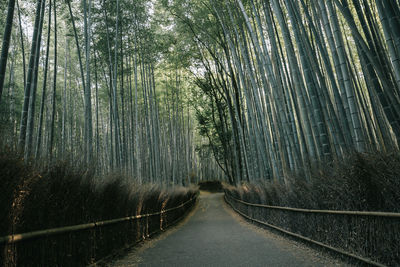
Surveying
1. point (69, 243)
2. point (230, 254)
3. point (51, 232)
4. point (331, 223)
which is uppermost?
point (51, 232)

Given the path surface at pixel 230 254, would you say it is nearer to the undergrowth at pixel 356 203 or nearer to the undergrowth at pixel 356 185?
the undergrowth at pixel 356 203

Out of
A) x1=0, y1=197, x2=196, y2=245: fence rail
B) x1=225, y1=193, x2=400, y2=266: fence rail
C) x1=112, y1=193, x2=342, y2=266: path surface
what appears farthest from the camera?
x1=112, y1=193, x2=342, y2=266: path surface

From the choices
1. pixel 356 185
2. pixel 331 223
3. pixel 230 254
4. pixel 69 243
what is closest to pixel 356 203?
pixel 356 185

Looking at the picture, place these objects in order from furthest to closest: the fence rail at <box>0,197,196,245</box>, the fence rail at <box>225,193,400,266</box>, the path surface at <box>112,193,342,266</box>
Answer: the path surface at <box>112,193,342,266</box> → the fence rail at <box>225,193,400,266</box> → the fence rail at <box>0,197,196,245</box>

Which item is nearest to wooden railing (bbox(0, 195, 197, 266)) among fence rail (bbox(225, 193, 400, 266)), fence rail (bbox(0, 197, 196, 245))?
fence rail (bbox(0, 197, 196, 245))

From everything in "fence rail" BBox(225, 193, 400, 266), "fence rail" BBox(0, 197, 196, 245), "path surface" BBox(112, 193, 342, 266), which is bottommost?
"path surface" BBox(112, 193, 342, 266)

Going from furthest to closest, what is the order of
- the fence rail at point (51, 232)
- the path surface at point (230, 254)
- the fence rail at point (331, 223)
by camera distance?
the path surface at point (230, 254) < the fence rail at point (331, 223) < the fence rail at point (51, 232)

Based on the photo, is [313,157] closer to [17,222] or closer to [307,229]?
[307,229]

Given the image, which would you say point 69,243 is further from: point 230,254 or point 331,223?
point 331,223

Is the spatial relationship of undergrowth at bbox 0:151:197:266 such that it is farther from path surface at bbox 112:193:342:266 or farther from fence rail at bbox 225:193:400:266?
fence rail at bbox 225:193:400:266

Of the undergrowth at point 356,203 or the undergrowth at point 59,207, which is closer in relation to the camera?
the undergrowth at point 59,207

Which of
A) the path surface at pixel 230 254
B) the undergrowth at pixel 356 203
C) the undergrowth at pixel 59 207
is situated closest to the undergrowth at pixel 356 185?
the undergrowth at pixel 356 203

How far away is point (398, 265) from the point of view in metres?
1.64

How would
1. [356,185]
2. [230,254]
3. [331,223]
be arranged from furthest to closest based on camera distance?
1. [230,254]
2. [331,223]
3. [356,185]
